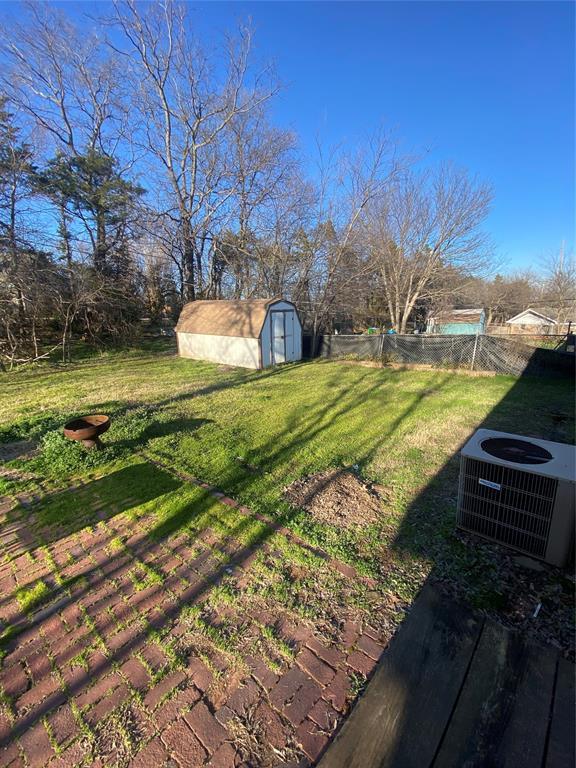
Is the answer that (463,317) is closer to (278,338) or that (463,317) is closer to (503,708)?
(278,338)

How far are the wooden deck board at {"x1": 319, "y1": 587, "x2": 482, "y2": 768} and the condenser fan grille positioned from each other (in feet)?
3.65

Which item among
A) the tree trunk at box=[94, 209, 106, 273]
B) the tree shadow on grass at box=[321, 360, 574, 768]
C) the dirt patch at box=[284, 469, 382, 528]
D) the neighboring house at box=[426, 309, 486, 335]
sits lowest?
the dirt patch at box=[284, 469, 382, 528]

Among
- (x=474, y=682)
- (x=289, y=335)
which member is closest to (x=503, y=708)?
(x=474, y=682)

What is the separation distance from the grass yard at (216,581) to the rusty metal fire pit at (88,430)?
221mm

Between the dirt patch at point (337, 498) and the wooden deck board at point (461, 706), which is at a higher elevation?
the wooden deck board at point (461, 706)

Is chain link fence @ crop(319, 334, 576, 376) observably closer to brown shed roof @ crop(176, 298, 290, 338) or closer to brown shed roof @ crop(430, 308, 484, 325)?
brown shed roof @ crop(176, 298, 290, 338)

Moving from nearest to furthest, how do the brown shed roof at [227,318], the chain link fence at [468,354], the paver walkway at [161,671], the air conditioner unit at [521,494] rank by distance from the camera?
the paver walkway at [161,671] → the air conditioner unit at [521,494] → the chain link fence at [468,354] → the brown shed roof at [227,318]

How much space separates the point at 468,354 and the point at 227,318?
9.01m

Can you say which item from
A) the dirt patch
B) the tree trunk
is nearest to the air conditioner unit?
the dirt patch

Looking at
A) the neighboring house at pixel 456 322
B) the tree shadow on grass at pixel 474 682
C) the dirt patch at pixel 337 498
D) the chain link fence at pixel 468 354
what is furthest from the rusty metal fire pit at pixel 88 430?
the neighboring house at pixel 456 322

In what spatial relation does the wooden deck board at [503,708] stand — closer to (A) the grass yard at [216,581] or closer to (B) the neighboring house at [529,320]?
(A) the grass yard at [216,581]

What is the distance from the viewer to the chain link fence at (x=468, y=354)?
31.3 ft

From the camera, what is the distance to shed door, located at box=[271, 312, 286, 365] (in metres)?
12.7

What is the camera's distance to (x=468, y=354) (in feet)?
35.3
